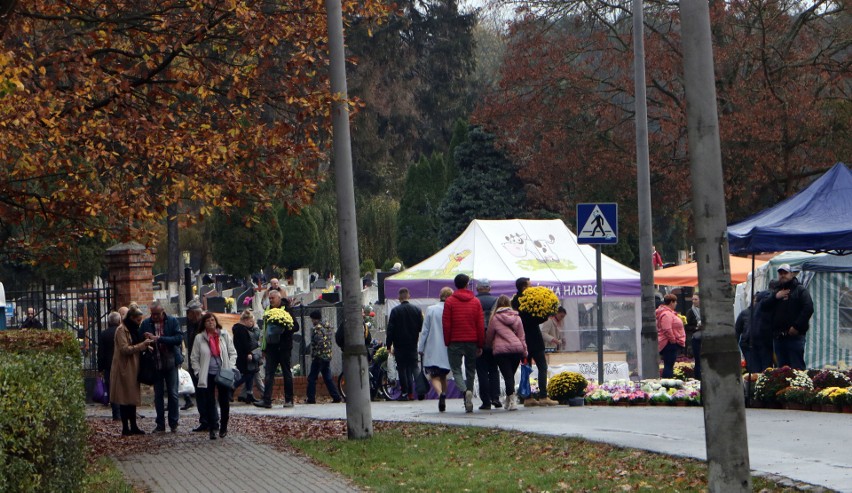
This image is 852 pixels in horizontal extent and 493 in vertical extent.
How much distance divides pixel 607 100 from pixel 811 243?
18.1m

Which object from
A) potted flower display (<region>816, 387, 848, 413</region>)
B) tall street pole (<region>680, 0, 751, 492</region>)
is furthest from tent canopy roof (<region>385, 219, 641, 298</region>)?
tall street pole (<region>680, 0, 751, 492</region>)

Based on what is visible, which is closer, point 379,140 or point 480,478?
point 480,478

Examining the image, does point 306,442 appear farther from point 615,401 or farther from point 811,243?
point 811,243

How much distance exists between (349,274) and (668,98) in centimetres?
2098

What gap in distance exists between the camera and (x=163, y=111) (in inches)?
618

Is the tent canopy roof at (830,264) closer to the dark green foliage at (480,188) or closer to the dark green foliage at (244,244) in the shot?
the dark green foliage at (480,188)

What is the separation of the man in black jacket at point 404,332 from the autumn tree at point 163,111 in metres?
4.58

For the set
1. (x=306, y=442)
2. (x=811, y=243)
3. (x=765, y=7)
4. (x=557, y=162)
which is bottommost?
(x=306, y=442)

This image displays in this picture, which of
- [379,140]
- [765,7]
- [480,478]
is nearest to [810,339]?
[765,7]

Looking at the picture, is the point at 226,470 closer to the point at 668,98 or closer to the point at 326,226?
the point at 668,98

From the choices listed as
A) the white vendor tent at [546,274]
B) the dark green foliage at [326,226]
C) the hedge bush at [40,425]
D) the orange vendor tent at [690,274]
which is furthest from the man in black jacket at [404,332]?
the dark green foliage at [326,226]

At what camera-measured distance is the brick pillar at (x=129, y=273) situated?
76.6 feet

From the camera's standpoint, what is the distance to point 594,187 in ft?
114

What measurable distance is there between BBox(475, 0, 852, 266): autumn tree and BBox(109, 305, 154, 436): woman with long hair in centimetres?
1724
